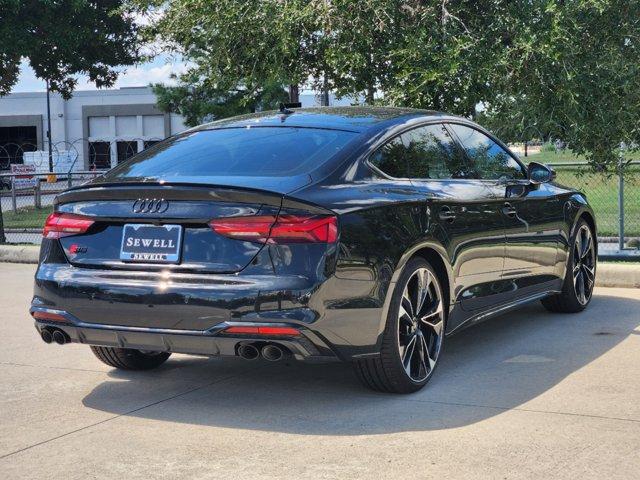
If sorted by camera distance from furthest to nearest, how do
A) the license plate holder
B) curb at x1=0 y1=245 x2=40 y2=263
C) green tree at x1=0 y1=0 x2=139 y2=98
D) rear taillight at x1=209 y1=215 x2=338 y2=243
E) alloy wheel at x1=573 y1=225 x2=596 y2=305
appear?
1. green tree at x1=0 y1=0 x2=139 y2=98
2. curb at x1=0 y1=245 x2=40 y2=263
3. alloy wheel at x1=573 y1=225 x2=596 y2=305
4. the license plate holder
5. rear taillight at x1=209 y1=215 x2=338 y2=243

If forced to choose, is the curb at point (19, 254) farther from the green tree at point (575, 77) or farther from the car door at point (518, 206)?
the car door at point (518, 206)

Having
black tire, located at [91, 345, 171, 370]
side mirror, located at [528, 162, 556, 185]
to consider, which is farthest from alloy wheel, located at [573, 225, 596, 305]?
black tire, located at [91, 345, 171, 370]

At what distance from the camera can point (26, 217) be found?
2569 cm

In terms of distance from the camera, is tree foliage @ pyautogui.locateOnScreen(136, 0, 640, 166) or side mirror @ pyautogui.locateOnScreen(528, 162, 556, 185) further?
tree foliage @ pyautogui.locateOnScreen(136, 0, 640, 166)

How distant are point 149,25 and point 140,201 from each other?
12336mm

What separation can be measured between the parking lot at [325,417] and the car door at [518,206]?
62 centimetres

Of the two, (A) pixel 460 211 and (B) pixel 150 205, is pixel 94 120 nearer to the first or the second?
(A) pixel 460 211

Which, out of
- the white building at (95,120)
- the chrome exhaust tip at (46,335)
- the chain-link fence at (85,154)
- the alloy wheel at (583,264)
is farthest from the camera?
the white building at (95,120)

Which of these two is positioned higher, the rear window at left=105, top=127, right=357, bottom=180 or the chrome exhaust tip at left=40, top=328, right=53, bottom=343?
the rear window at left=105, top=127, right=357, bottom=180

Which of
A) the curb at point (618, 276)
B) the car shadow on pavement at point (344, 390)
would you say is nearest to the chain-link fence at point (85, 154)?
the curb at point (618, 276)

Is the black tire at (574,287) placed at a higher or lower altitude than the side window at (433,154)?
lower

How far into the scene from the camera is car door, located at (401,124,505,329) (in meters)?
6.27

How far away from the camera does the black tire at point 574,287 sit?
851cm

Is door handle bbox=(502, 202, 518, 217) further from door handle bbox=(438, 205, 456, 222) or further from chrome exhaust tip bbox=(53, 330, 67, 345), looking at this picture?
chrome exhaust tip bbox=(53, 330, 67, 345)
